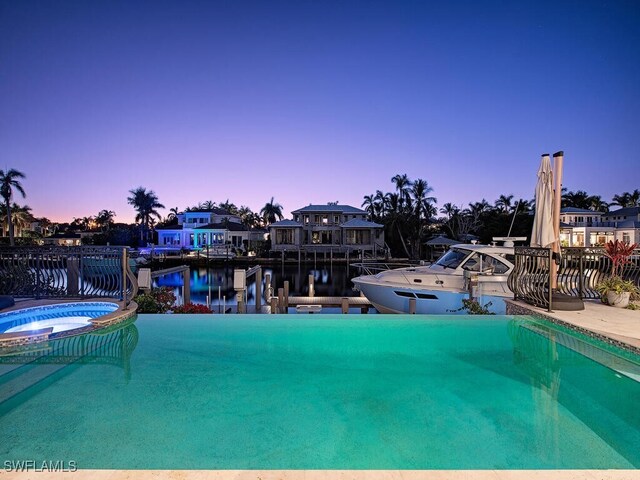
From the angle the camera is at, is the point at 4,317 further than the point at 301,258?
No

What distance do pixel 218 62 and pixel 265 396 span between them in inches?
670

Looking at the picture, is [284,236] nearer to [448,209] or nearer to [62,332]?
[448,209]

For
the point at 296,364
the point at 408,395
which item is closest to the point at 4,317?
the point at 296,364

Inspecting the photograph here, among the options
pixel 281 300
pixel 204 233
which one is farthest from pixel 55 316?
pixel 204 233

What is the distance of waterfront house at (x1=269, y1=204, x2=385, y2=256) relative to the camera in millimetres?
38188

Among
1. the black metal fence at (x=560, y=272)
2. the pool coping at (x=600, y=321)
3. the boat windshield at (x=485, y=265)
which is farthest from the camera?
the boat windshield at (x=485, y=265)

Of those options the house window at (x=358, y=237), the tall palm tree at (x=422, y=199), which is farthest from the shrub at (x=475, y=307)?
the tall palm tree at (x=422, y=199)

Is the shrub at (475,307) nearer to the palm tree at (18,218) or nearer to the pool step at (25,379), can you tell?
the pool step at (25,379)

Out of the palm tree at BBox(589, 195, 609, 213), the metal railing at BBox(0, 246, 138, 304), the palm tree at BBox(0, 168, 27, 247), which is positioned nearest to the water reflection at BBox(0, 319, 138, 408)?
the metal railing at BBox(0, 246, 138, 304)

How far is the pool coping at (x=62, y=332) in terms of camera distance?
4.93 meters

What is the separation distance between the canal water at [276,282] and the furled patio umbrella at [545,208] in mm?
12416

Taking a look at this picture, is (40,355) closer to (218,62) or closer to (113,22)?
(113,22)

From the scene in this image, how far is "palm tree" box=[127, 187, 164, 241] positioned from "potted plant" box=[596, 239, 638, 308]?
60965mm

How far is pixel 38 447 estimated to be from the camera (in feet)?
9.14
